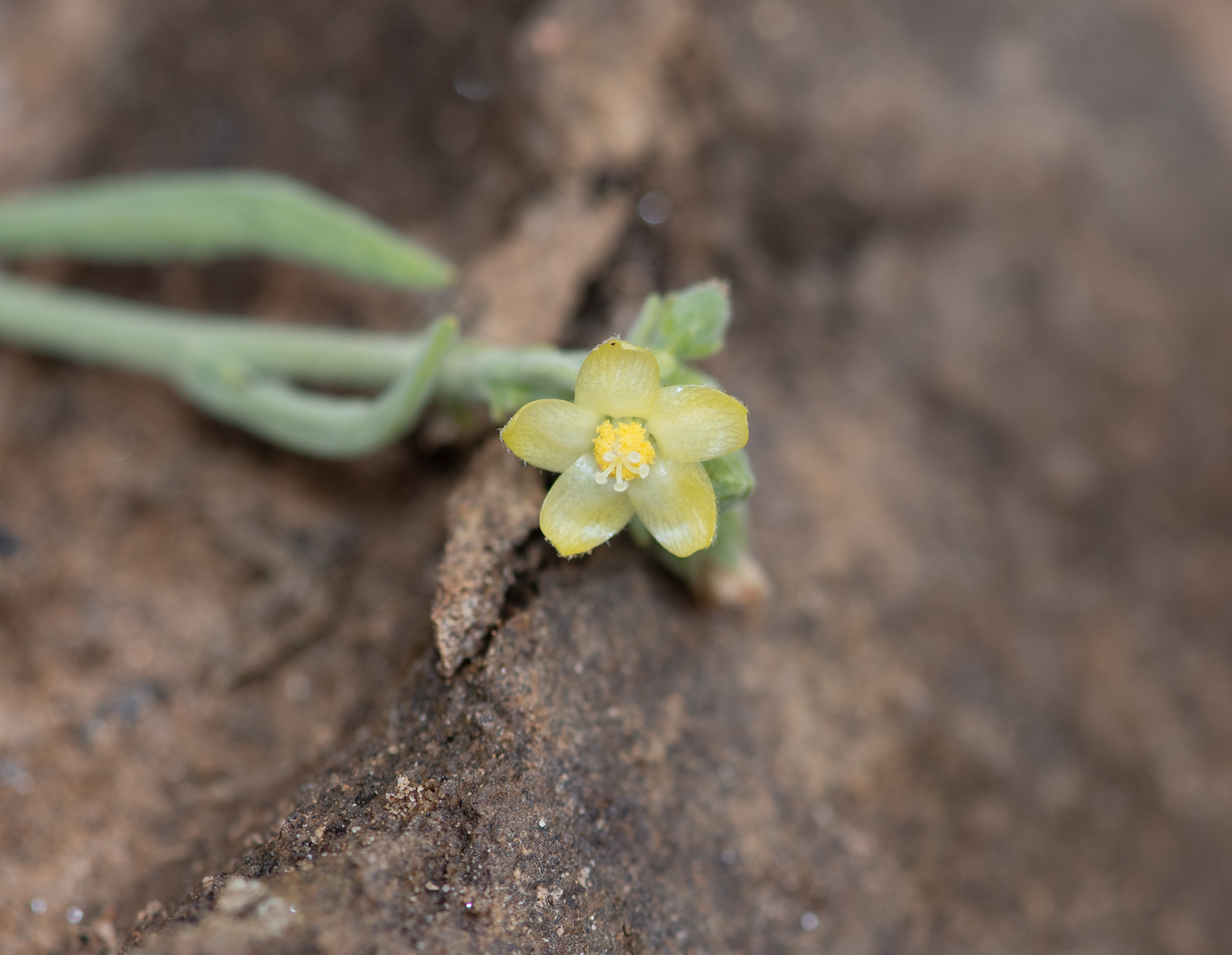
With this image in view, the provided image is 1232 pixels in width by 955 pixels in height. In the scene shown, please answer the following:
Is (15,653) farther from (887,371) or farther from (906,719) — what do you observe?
(887,371)

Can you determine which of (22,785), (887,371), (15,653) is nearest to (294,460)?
(15,653)

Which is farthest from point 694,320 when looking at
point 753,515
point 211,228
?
point 211,228

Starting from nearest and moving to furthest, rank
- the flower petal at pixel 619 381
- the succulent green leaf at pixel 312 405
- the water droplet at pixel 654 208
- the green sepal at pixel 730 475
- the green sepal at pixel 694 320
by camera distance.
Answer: the flower petal at pixel 619 381, the green sepal at pixel 730 475, the green sepal at pixel 694 320, the succulent green leaf at pixel 312 405, the water droplet at pixel 654 208

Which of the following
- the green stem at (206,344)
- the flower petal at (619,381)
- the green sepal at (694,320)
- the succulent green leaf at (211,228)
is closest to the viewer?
the flower petal at (619,381)

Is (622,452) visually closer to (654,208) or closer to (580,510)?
(580,510)

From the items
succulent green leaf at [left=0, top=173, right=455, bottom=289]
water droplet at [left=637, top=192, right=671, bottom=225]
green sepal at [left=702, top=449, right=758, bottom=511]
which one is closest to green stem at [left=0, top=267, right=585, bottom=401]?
succulent green leaf at [left=0, top=173, right=455, bottom=289]

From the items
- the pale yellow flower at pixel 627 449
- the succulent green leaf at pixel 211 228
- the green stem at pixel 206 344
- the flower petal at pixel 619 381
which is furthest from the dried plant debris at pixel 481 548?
the succulent green leaf at pixel 211 228

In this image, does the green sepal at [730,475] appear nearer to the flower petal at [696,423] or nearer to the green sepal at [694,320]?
the flower petal at [696,423]
